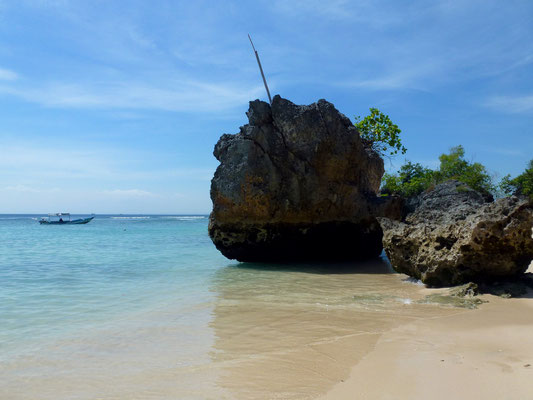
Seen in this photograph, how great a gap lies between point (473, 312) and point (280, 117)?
317 inches

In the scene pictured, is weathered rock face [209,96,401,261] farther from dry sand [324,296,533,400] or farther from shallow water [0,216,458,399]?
dry sand [324,296,533,400]

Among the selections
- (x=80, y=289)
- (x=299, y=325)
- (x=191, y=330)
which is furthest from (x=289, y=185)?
(x=191, y=330)

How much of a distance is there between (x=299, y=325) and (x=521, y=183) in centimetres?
3378

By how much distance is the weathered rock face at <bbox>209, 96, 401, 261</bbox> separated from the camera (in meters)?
11.8

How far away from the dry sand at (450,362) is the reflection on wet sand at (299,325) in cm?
24

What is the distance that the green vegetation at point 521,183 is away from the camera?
101 ft

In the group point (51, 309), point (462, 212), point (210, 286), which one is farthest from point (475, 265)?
point (51, 309)

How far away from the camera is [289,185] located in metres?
12.0

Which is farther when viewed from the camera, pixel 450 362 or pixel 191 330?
pixel 191 330

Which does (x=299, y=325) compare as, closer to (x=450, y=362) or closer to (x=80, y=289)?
(x=450, y=362)

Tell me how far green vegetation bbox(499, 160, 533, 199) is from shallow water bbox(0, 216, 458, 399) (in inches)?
1055

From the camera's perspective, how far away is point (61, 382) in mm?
3922

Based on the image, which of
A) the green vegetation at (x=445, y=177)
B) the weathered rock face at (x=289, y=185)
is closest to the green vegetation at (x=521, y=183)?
the green vegetation at (x=445, y=177)

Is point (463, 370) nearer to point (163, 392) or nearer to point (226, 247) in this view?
point (163, 392)
